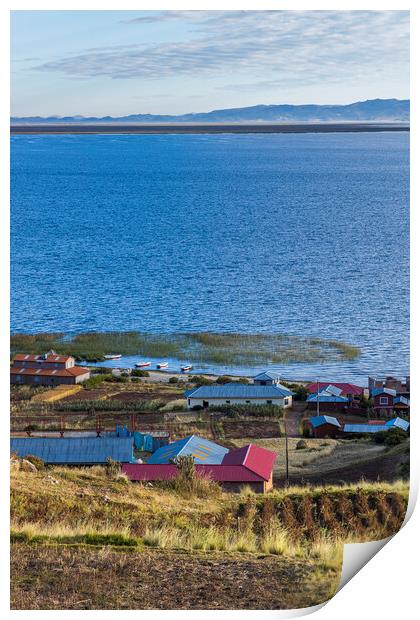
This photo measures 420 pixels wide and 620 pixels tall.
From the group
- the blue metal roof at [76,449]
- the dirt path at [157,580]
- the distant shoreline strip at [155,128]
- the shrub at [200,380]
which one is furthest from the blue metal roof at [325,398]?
the dirt path at [157,580]

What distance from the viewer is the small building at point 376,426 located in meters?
7.14

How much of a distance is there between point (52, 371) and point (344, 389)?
2761mm

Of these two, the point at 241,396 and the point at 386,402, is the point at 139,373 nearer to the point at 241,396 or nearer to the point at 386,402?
the point at 241,396

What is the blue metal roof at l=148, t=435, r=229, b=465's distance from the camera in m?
5.62

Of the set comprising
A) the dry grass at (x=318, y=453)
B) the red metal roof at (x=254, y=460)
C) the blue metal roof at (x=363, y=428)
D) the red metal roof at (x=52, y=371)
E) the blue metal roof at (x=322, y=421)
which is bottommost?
the dry grass at (x=318, y=453)

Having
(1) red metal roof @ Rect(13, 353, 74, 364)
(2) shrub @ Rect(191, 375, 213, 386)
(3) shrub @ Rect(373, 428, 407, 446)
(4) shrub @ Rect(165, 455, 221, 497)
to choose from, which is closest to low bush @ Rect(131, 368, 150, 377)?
(2) shrub @ Rect(191, 375, 213, 386)

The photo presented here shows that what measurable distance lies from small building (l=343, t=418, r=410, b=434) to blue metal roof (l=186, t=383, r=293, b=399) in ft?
2.42

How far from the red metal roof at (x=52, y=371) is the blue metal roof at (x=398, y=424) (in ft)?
10.3

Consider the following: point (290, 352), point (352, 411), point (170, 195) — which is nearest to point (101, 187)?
point (170, 195)

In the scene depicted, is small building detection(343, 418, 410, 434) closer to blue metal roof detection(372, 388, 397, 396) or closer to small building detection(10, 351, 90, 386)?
blue metal roof detection(372, 388, 397, 396)

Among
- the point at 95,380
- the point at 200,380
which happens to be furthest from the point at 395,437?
the point at 95,380

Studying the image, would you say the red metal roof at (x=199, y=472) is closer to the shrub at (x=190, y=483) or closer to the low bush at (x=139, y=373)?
the shrub at (x=190, y=483)

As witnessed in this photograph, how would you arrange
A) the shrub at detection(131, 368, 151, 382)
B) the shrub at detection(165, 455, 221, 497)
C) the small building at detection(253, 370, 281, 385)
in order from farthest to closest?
1. the shrub at detection(131, 368, 151, 382)
2. the small building at detection(253, 370, 281, 385)
3. the shrub at detection(165, 455, 221, 497)

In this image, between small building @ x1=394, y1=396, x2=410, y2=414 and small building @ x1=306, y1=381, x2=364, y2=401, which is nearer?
small building @ x1=394, y1=396, x2=410, y2=414
